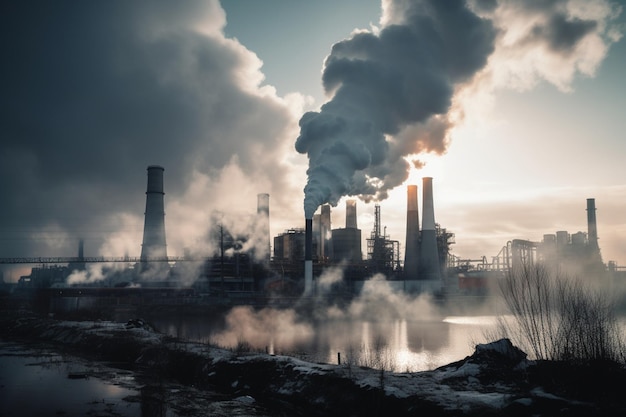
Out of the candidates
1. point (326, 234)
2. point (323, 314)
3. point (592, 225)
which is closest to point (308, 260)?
point (323, 314)

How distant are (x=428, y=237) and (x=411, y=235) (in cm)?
265

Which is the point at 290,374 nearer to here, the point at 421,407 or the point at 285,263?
the point at 421,407

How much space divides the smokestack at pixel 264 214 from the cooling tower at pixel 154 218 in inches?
561

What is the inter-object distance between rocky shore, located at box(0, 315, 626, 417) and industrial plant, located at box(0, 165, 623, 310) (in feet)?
120

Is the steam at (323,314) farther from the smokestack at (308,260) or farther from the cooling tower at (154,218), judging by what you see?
the cooling tower at (154,218)

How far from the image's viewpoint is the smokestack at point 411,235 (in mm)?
70562

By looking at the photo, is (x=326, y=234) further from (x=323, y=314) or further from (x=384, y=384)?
(x=384, y=384)

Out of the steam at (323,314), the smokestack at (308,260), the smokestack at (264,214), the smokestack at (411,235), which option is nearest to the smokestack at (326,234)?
the smokestack at (264,214)

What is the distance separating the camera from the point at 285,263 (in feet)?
233

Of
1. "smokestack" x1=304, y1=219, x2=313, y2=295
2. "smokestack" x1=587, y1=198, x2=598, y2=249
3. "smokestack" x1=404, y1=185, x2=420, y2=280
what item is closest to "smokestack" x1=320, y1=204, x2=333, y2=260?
"smokestack" x1=404, y1=185, x2=420, y2=280

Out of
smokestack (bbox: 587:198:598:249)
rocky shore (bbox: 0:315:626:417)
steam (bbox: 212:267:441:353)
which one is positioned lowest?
steam (bbox: 212:267:441:353)

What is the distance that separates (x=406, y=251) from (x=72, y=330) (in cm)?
5091

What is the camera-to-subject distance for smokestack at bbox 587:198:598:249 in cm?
8762

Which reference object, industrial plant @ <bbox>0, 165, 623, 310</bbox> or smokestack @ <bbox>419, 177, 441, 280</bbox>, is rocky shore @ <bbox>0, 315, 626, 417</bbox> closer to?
industrial plant @ <bbox>0, 165, 623, 310</bbox>
